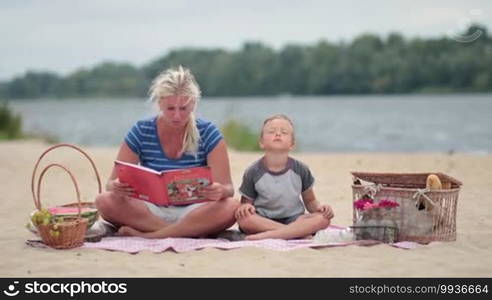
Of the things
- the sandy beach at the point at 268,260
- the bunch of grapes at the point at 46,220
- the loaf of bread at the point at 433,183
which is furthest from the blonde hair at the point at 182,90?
the loaf of bread at the point at 433,183

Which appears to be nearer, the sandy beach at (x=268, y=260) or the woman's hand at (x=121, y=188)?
the sandy beach at (x=268, y=260)

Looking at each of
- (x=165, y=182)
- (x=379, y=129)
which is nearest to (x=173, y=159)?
(x=165, y=182)

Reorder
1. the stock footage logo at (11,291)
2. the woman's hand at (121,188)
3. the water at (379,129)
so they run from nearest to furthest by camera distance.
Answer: the stock footage logo at (11,291)
the woman's hand at (121,188)
the water at (379,129)

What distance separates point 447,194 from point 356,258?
0.99 meters

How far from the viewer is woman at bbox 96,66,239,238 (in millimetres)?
5914

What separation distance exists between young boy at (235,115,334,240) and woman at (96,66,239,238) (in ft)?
0.53

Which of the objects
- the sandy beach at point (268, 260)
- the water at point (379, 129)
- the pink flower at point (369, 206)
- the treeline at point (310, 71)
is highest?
the treeline at point (310, 71)

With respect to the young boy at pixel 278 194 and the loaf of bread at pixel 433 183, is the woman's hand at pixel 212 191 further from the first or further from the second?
the loaf of bread at pixel 433 183

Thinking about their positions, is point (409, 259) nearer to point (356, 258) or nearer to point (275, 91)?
point (356, 258)

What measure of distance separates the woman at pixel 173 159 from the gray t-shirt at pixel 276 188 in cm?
17

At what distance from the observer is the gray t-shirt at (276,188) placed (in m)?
6.04

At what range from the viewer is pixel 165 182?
18.0ft

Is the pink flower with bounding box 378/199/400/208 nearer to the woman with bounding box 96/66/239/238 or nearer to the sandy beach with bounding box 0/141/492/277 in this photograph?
the sandy beach with bounding box 0/141/492/277

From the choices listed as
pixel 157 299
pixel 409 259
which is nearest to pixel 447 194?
pixel 409 259
